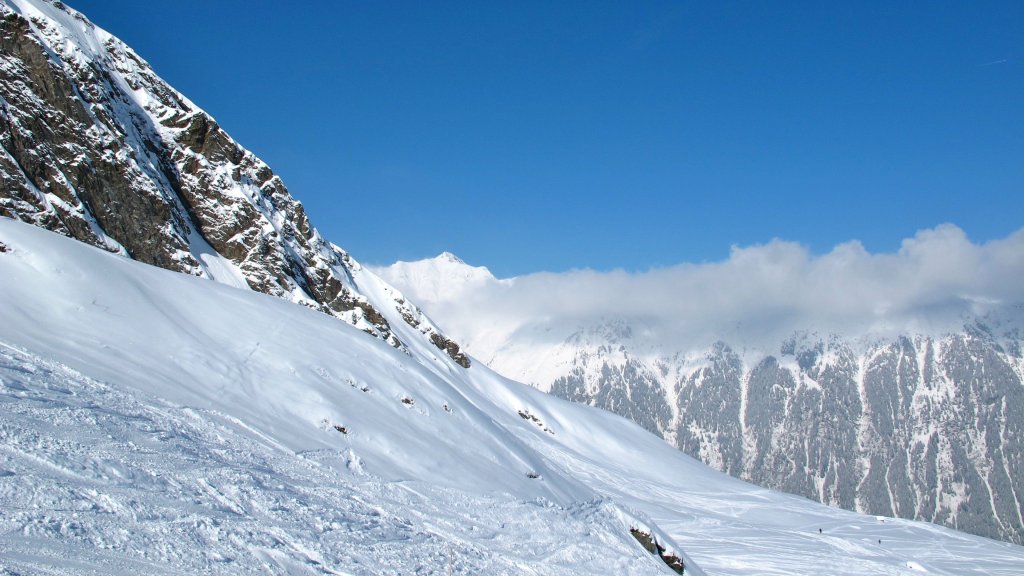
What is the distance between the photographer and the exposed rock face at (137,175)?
47.8 metres

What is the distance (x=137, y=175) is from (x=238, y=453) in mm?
50498

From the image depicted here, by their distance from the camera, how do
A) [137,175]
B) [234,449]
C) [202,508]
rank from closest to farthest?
[202,508]
[234,449]
[137,175]

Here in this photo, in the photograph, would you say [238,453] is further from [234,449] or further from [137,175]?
[137,175]

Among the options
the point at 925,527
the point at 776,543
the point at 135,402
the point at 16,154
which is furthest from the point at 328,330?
the point at 925,527

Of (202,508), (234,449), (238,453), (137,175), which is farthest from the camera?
(137,175)

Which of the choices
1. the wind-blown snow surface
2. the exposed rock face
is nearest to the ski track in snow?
the wind-blown snow surface

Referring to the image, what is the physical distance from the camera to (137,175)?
186 ft

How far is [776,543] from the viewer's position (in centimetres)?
4109

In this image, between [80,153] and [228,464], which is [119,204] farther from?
[228,464]

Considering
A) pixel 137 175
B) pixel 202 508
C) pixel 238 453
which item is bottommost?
pixel 202 508

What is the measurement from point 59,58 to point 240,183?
19.2 meters

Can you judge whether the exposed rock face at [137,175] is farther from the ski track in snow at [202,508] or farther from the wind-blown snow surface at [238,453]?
the ski track in snow at [202,508]

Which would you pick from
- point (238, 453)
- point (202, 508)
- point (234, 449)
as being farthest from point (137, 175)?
point (202, 508)

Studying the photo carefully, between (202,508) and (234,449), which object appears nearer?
(202,508)
